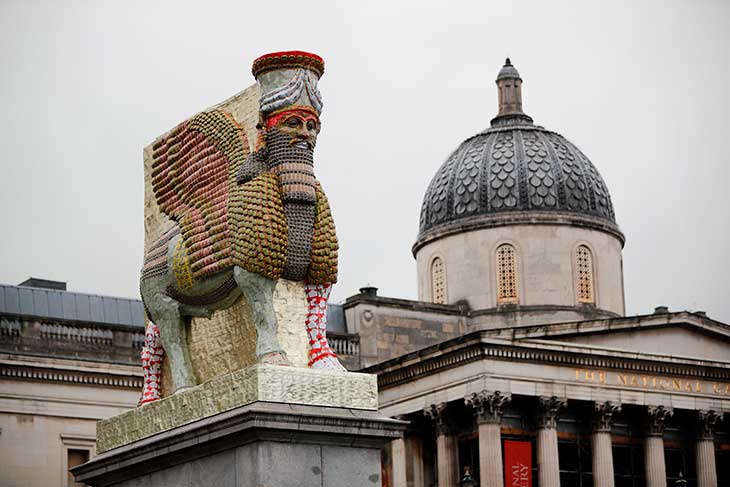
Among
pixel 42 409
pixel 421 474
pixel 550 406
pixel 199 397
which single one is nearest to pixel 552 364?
pixel 550 406

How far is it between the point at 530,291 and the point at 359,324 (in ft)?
24.0

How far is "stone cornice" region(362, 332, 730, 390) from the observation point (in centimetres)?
5562

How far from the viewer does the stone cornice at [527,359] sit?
55625 millimetres

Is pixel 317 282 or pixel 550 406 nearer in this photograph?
pixel 317 282

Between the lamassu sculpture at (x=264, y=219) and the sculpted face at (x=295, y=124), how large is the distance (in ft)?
0.04

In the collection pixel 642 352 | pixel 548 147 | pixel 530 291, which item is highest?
pixel 548 147

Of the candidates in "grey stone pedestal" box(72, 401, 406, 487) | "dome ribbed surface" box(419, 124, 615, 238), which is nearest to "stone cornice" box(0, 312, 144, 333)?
"dome ribbed surface" box(419, 124, 615, 238)

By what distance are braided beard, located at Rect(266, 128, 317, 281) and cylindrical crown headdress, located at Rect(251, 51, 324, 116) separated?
1.15 ft

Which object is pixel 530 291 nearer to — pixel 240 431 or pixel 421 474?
pixel 421 474

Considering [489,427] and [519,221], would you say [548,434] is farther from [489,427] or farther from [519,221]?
[519,221]

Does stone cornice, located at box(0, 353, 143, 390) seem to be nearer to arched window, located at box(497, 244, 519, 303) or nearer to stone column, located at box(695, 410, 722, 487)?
arched window, located at box(497, 244, 519, 303)

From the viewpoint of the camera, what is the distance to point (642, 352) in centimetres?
5928

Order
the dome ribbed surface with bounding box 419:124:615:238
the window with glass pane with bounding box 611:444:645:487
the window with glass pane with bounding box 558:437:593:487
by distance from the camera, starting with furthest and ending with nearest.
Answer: the dome ribbed surface with bounding box 419:124:615:238 < the window with glass pane with bounding box 611:444:645:487 < the window with glass pane with bounding box 558:437:593:487

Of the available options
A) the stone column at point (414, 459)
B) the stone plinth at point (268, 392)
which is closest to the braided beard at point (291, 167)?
the stone plinth at point (268, 392)
